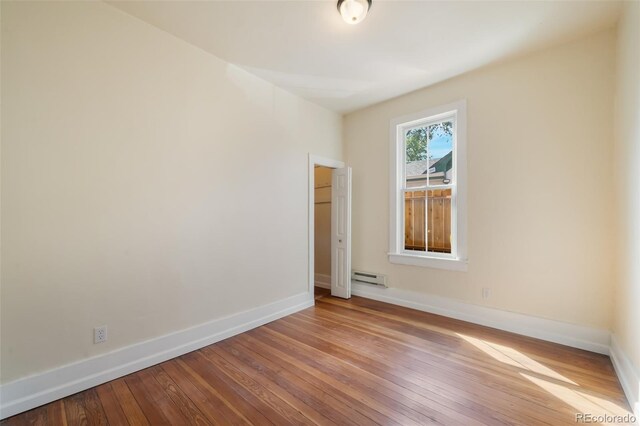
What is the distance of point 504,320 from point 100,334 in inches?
151

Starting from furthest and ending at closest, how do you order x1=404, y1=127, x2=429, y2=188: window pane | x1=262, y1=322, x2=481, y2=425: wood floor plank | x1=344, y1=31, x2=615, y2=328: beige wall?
1. x1=404, y1=127, x2=429, y2=188: window pane
2. x1=344, y1=31, x2=615, y2=328: beige wall
3. x1=262, y1=322, x2=481, y2=425: wood floor plank

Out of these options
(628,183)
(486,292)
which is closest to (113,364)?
(486,292)

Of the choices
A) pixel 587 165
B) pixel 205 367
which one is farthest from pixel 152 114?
pixel 587 165

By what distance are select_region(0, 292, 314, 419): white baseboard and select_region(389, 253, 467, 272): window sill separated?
1.97 m

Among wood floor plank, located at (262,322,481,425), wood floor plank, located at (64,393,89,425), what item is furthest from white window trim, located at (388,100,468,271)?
wood floor plank, located at (64,393,89,425)

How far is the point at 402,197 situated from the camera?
12.9 ft

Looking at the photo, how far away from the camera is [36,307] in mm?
Result: 1839

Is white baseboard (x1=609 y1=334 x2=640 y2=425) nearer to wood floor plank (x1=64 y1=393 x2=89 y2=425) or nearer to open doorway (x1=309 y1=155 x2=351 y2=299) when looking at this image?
open doorway (x1=309 y1=155 x2=351 y2=299)

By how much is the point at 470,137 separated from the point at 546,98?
748 mm

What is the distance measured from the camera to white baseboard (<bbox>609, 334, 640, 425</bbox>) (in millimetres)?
1712

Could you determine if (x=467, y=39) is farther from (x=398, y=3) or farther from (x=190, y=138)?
(x=190, y=138)

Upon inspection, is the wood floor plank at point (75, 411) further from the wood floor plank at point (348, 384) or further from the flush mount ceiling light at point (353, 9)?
the flush mount ceiling light at point (353, 9)

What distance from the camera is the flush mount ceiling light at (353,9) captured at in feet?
6.68

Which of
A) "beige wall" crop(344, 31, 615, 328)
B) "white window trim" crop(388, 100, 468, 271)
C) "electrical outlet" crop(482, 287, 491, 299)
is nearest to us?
"beige wall" crop(344, 31, 615, 328)
